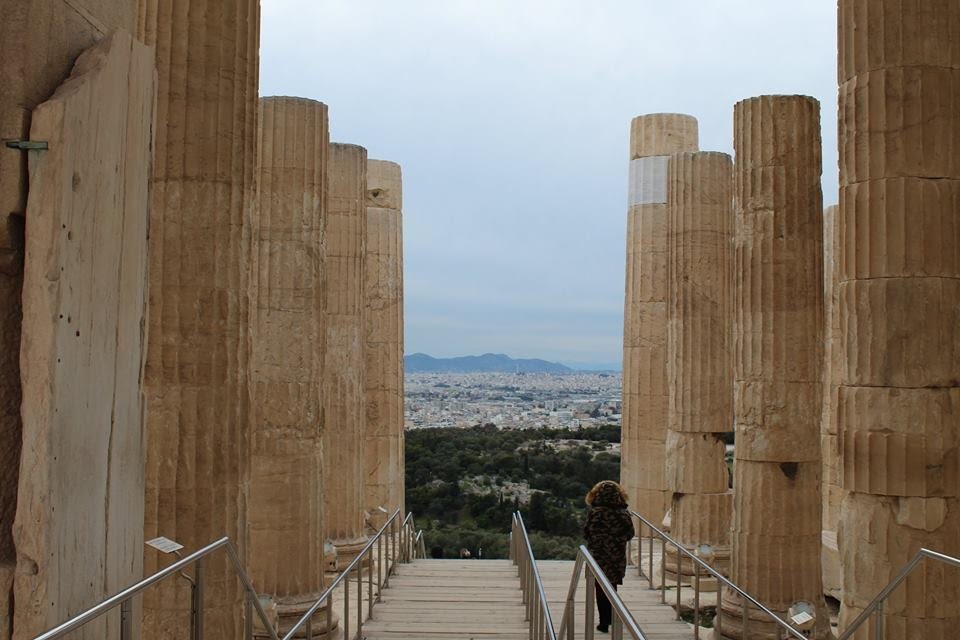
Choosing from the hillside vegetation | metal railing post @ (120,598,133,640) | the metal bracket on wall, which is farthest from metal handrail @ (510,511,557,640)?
the hillside vegetation

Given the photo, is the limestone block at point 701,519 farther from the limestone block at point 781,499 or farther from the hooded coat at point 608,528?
the hooded coat at point 608,528

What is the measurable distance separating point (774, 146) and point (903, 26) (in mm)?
4723

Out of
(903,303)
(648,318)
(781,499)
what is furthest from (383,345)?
(903,303)

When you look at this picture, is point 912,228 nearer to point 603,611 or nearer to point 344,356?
point 603,611

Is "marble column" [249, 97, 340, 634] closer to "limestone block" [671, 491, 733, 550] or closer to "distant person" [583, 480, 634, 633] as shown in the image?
"distant person" [583, 480, 634, 633]

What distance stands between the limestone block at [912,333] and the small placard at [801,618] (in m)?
5.11

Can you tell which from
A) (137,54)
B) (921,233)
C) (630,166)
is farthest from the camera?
(630,166)

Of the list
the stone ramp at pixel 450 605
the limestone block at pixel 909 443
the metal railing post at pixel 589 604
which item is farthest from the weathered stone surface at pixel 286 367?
the metal railing post at pixel 589 604

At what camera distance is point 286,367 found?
44.2 ft

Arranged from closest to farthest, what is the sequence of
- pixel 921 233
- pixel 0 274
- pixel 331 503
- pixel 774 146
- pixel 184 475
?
pixel 0 274, pixel 184 475, pixel 921 233, pixel 774 146, pixel 331 503

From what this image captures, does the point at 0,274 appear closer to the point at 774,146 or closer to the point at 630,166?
the point at 774,146

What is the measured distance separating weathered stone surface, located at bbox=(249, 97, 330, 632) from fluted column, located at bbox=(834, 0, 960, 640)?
276 inches

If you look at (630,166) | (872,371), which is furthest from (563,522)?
(872,371)

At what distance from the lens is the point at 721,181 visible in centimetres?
1950
